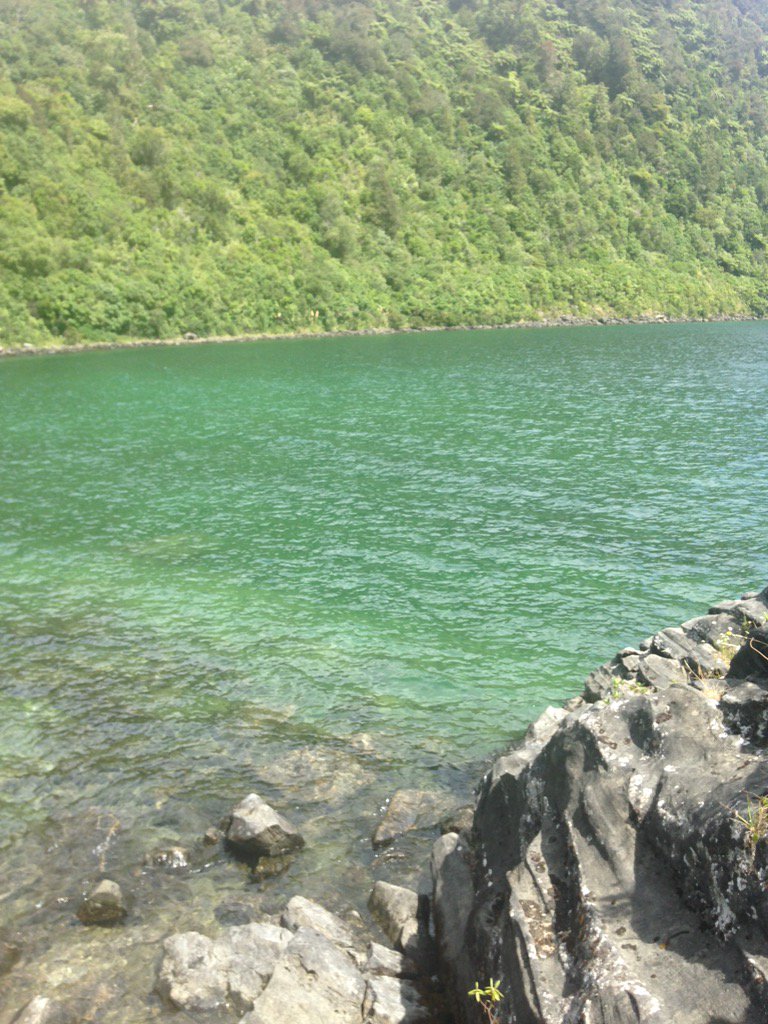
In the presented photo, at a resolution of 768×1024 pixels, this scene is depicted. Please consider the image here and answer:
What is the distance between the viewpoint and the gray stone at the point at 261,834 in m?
11.3

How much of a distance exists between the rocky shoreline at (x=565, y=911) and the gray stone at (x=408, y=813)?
3.56 ft

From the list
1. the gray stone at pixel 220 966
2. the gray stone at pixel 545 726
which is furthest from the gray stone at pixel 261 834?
the gray stone at pixel 545 726

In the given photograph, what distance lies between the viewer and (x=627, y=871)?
755 cm

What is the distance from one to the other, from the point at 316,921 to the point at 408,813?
2933 mm

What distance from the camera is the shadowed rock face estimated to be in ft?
21.5

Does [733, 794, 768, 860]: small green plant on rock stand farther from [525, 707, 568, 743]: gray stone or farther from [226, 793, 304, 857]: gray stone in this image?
[226, 793, 304, 857]: gray stone

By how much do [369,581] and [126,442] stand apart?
23814 millimetres

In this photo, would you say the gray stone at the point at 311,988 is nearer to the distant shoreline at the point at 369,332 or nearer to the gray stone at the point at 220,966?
the gray stone at the point at 220,966

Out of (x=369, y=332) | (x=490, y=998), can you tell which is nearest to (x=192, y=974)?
(x=490, y=998)

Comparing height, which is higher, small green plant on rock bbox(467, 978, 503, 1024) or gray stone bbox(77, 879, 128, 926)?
small green plant on rock bbox(467, 978, 503, 1024)

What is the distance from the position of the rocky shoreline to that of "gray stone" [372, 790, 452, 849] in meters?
1.09

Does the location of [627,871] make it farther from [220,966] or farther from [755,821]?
[220,966]

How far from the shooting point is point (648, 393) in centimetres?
6053

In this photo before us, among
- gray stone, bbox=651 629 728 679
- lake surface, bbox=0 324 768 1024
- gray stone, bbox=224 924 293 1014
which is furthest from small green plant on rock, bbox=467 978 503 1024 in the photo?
gray stone, bbox=651 629 728 679
